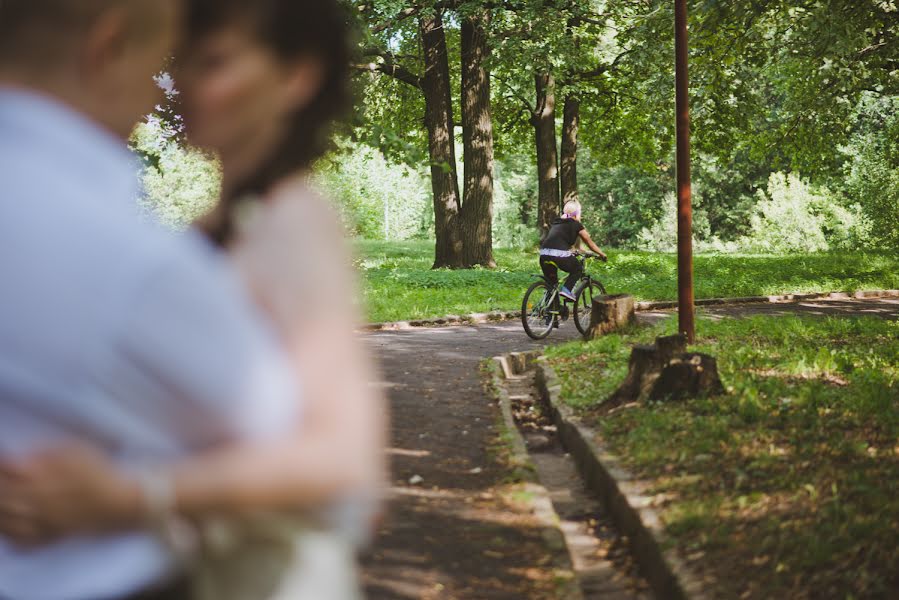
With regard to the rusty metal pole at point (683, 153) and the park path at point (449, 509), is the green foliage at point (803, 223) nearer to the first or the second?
the rusty metal pole at point (683, 153)

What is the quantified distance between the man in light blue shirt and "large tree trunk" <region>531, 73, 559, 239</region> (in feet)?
92.7

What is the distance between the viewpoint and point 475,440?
798 centimetres

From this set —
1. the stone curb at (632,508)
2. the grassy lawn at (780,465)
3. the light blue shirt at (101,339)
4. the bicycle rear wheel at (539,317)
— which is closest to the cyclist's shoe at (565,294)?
the bicycle rear wheel at (539,317)

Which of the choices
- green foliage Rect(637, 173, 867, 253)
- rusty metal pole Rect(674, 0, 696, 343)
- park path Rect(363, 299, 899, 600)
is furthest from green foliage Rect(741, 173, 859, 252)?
park path Rect(363, 299, 899, 600)

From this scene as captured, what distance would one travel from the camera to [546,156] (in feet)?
98.0

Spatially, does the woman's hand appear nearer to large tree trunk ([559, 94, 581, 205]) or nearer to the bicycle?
the bicycle

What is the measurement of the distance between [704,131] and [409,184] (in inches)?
1605

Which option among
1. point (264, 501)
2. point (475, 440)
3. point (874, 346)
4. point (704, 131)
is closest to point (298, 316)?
point (264, 501)

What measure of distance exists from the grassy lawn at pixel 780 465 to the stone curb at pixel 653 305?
6490 mm

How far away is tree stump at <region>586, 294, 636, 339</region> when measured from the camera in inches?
528

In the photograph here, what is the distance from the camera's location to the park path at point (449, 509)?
15.7ft

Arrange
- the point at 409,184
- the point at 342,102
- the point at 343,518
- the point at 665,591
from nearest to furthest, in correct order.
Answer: the point at 343,518 → the point at 342,102 → the point at 665,591 → the point at 409,184

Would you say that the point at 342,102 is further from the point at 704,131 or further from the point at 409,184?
the point at 409,184

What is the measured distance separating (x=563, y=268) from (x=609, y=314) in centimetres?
106
